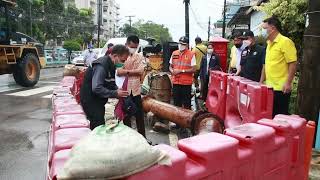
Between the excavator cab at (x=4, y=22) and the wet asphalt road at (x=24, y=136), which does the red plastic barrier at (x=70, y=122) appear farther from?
the excavator cab at (x=4, y=22)

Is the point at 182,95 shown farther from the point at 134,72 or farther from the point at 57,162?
the point at 57,162

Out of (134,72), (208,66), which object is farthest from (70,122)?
(208,66)

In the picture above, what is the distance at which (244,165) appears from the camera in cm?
309

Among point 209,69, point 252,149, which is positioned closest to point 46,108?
point 209,69

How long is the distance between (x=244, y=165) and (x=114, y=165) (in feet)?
4.11

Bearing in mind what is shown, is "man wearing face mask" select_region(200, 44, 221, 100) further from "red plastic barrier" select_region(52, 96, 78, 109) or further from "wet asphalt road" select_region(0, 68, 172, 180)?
"red plastic barrier" select_region(52, 96, 78, 109)

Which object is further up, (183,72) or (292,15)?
(292,15)

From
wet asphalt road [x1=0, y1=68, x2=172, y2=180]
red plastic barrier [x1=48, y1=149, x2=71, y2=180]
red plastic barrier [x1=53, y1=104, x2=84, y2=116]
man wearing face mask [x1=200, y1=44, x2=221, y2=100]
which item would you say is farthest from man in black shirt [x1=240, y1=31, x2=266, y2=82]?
red plastic barrier [x1=48, y1=149, x2=71, y2=180]

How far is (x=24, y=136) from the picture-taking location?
7223 millimetres

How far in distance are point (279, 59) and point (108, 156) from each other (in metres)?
3.80

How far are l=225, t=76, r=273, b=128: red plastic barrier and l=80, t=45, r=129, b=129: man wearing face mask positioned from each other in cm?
165

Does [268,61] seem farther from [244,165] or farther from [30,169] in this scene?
[30,169]

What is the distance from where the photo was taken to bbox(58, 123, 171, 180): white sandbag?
218cm

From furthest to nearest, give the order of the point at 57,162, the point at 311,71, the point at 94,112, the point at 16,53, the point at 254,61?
the point at 16,53, the point at 254,61, the point at 311,71, the point at 94,112, the point at 57,162
